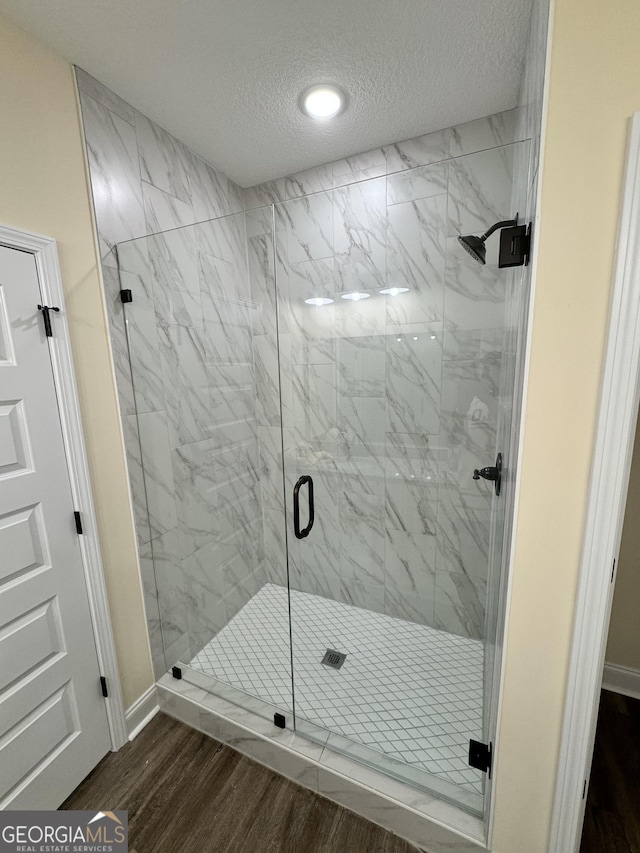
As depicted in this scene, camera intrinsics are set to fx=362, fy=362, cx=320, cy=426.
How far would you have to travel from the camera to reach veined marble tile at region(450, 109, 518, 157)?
1.78 m

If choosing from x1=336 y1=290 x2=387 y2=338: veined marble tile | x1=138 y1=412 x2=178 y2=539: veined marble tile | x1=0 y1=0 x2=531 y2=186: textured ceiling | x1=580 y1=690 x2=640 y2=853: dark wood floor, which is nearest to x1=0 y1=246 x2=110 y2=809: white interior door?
x1=138 y1=412 x2=178 y2=539: veined marble tile

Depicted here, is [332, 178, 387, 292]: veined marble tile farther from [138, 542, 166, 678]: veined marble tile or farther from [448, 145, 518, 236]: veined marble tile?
[138, 542, 166, 678]: veined marble tile

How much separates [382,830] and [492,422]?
5.69ft

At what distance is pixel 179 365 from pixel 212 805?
194cm

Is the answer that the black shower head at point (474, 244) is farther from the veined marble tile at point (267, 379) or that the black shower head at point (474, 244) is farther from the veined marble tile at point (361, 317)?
the veined marble tile at point (267, 379)

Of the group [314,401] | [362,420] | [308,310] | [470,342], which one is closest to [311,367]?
[314,401]

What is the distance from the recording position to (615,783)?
145cm

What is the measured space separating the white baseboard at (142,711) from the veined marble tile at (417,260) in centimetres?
230

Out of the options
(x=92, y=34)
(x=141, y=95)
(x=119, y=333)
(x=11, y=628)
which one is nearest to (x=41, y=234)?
(x=119, y=333)

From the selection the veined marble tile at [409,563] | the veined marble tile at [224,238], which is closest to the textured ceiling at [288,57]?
the veined marble tile at [224,238]

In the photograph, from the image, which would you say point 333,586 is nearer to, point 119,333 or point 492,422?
point 492,422

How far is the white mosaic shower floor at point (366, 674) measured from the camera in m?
1.55

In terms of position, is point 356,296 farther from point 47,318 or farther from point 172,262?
point 47,318

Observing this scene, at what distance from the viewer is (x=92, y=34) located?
1284 millimetres
